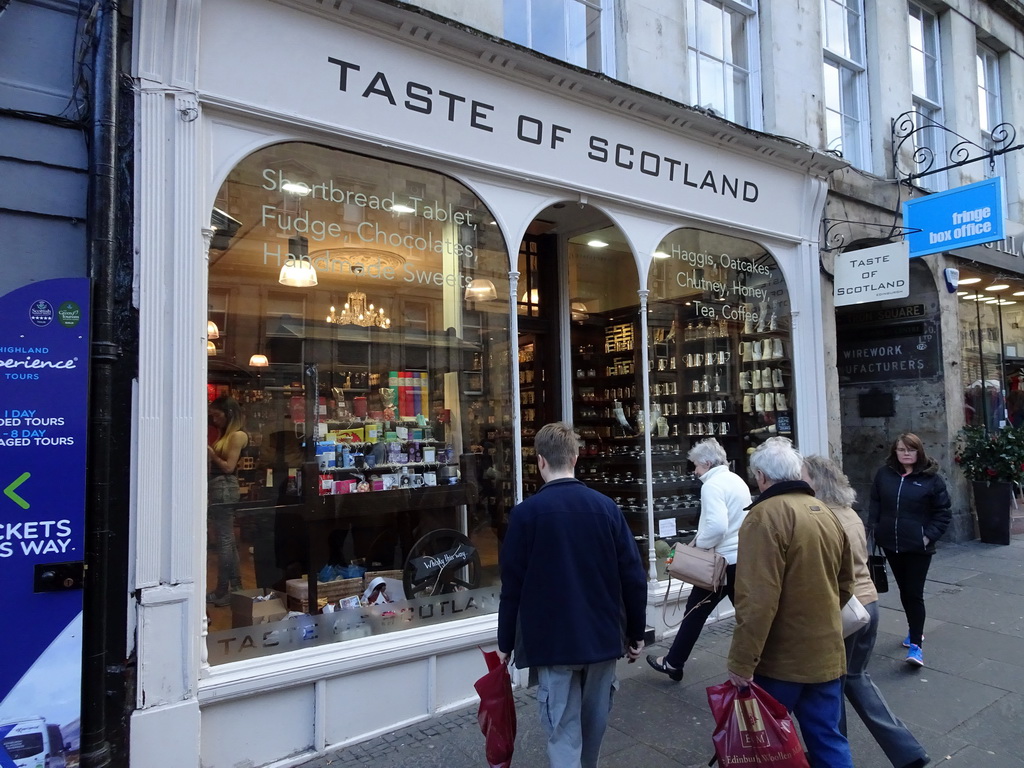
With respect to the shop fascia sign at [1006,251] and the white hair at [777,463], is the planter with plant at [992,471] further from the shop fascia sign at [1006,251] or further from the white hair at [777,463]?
the white hair at [777,463]

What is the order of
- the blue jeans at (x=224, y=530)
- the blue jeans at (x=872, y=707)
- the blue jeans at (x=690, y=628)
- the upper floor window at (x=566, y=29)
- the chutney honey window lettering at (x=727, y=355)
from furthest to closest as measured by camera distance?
the chutney honey window lettering at (x=727, y=355)
the upper floor window at (x=566, y=29)
the blue jeans at (x=690, y=628)
the blue jeans at (x=224, y=530)
the blue jeans at (x=872, y=707)

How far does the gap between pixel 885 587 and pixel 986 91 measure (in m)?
10.7

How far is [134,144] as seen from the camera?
3.69 metres

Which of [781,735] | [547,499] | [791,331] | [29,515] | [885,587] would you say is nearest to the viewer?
[781,735]

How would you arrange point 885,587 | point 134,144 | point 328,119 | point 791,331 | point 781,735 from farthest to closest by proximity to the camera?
1. point 791,331
2. point 885,587
3. point 328,119
4. point 134,144
5. point 781,735

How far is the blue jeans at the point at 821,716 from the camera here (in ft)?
9.82

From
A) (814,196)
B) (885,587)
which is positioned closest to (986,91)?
(814,196)

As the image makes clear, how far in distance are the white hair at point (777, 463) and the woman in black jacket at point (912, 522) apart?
2440 mm

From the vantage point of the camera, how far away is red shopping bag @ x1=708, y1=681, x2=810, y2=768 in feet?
8.99

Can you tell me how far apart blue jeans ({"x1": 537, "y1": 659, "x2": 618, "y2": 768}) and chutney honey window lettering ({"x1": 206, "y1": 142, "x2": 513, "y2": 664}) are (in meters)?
2.00

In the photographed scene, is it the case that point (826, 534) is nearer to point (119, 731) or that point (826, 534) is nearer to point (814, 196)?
point (119, 731)

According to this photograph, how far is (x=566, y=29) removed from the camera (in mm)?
6133

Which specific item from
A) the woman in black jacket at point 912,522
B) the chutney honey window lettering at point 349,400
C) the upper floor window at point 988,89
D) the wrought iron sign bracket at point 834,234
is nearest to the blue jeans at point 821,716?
the woman in black jacket at point 912,522

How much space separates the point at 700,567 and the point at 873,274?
15.9ft
